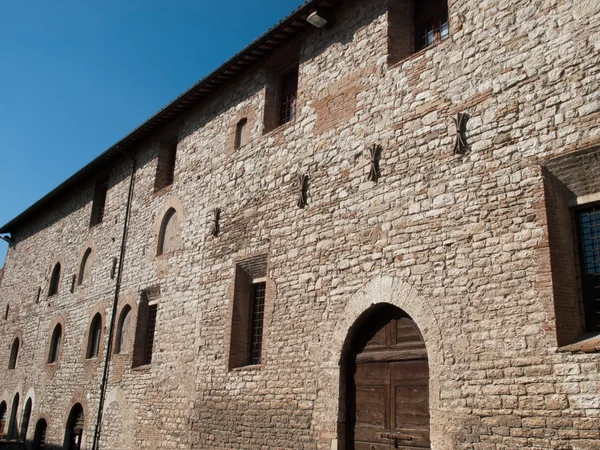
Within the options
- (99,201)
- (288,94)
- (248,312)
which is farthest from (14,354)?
(288,94)

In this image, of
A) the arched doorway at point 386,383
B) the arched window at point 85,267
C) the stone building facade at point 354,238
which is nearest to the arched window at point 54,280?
the arched window at point 85,267

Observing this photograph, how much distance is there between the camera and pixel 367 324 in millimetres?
7902

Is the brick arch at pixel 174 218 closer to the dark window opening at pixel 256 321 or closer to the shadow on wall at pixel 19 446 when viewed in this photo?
the dark window opening at pixel 256 321

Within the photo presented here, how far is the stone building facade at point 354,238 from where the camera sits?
6.10m

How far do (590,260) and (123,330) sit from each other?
10.4 metres

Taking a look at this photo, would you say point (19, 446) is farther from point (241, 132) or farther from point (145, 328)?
point (241, 132)

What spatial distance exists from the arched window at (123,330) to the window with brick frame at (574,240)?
32.1ft

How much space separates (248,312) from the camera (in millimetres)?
10086

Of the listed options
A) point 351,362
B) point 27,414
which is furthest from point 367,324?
point 27,414

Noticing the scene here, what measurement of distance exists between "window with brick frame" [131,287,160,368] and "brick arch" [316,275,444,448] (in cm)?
573

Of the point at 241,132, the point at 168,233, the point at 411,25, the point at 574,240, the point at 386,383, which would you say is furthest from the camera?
the point at 168,233

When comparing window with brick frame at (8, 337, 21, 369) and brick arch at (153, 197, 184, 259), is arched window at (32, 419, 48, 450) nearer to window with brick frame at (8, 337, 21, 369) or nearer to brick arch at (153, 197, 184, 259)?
window with brick frame at (8, 337, 21, 369)

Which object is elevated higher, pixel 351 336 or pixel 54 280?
pixel 54 280

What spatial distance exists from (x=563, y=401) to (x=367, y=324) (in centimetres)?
284
